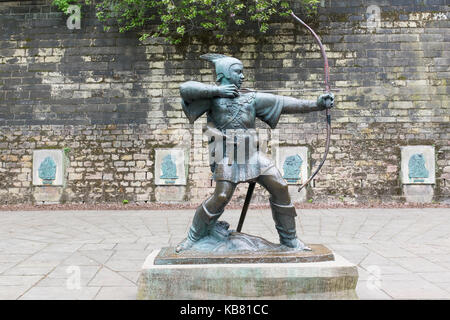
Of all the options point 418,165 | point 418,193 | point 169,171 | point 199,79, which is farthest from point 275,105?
point 418,193

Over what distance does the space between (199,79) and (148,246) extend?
533 centimetres

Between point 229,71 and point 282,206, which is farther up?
point 229,71

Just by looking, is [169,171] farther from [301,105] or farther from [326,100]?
[326,100]

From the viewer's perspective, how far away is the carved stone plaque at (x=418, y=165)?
8852mm

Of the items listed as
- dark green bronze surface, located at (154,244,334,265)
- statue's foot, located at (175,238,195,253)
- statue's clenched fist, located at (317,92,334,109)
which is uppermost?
statue's clenched fist, located at (317,92,334,109)

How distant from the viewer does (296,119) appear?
9.05m

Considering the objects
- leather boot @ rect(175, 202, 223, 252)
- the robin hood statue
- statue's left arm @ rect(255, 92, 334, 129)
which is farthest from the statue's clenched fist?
leather boot @ rect(175, 202, 223, 252)

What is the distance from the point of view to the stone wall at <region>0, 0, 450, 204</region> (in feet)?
29.4

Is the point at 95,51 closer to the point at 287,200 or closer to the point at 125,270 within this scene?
the point at 125,270

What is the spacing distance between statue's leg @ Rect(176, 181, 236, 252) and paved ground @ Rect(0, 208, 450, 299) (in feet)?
2.18

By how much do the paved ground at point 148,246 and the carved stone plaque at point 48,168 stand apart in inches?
46.1

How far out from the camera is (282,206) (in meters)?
3.00

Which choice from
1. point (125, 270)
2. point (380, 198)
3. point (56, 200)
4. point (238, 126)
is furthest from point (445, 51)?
point (56, 200)

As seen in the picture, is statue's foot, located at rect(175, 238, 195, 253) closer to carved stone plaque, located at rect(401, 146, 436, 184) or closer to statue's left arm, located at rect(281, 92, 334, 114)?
statue's left arm, located at rect(281, 92, 334, 114)
